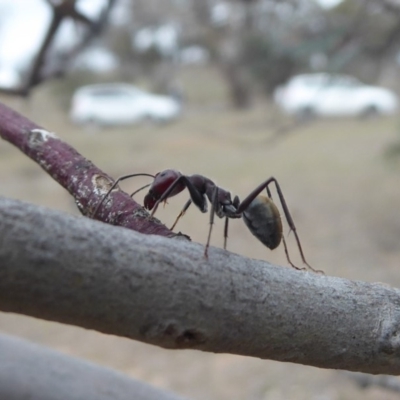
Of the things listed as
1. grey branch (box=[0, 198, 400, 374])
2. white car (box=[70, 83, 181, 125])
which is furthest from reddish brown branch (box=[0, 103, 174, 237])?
white car (box=[70, 83, 181, 125])

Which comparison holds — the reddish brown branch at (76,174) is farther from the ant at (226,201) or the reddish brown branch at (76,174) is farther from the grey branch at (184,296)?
the ant at (226,201)

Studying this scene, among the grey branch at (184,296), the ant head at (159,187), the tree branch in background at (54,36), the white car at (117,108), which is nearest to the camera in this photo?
the grey branch at (184,296)

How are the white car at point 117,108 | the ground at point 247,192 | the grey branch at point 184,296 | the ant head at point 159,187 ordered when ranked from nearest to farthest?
the grey branch at point 184,296
the ant head at point 159,187
the ground at point 247,192
the white car at point 117,108

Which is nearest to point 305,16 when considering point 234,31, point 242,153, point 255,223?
point 255,223

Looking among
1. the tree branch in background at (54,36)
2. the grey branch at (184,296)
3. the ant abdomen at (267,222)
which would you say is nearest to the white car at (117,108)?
the tree branch in background at (54,36)

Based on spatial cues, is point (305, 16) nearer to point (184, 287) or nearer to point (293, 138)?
point (184, 287)

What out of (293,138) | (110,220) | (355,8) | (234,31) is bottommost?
(110,220)
